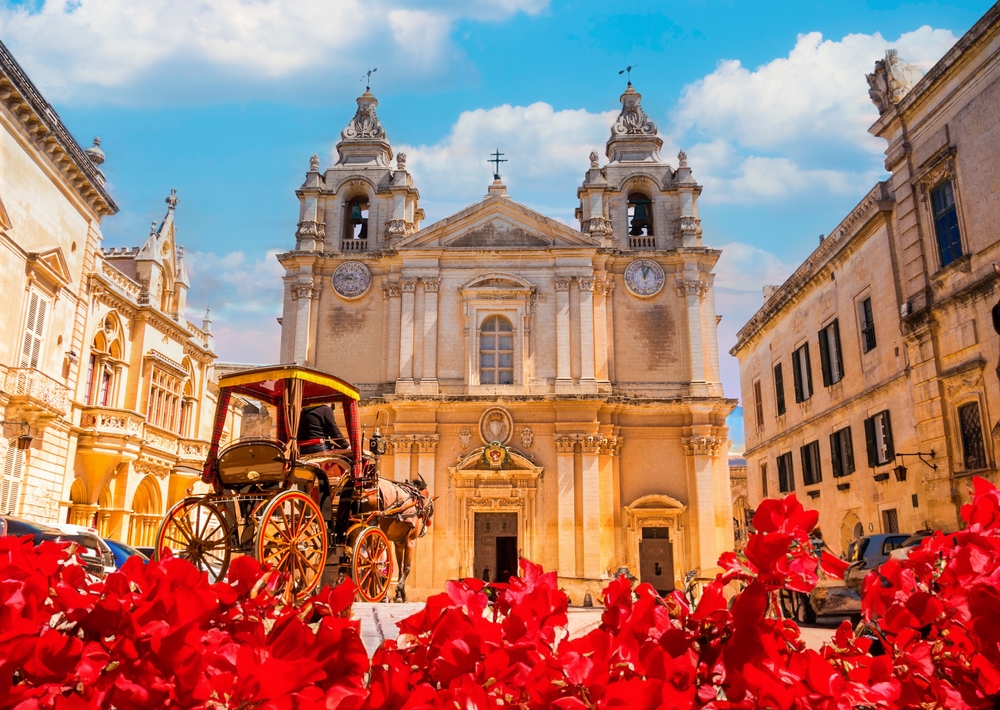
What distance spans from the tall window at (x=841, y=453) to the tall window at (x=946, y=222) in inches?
320

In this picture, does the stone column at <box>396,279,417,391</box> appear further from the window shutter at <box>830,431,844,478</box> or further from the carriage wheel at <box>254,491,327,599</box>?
the carriage wheel at <box>254,491,327,599</box>

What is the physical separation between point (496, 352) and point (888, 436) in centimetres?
1258

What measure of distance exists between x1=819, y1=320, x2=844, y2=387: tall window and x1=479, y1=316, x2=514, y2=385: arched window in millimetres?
10920

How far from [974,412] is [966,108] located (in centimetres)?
681

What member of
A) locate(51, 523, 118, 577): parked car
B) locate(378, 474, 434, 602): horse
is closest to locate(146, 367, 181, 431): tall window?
locate(51, 523, 118, 577): parked car

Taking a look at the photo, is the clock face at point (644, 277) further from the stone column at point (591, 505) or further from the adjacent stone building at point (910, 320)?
the stone column at point (591, 505)

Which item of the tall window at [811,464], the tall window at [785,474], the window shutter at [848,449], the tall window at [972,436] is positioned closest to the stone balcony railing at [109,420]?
the tall window at [972,436]

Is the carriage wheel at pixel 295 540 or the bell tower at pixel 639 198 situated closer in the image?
the carriage wheel at pixel 295 540

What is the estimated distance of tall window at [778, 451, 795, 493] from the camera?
29344 mm

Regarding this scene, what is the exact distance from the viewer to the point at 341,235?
28078 mm

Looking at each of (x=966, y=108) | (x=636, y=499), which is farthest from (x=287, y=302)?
(x=966, y=108)

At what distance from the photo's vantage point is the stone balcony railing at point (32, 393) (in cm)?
1739

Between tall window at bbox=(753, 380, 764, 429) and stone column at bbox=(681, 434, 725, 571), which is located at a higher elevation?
tall window at bbox=(753, 380, 764, 429)

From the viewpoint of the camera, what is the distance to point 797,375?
93.9 ft
